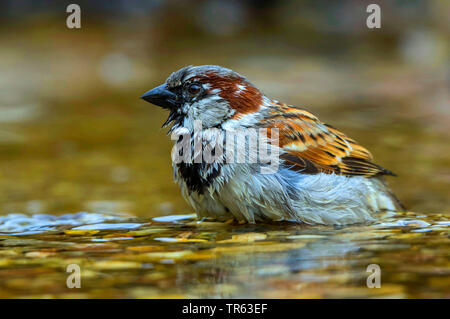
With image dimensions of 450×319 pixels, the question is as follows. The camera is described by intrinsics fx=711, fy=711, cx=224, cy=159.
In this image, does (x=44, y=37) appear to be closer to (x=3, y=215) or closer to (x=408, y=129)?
(x=408, y=129)

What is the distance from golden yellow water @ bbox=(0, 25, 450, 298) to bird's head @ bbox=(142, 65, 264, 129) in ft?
2.43

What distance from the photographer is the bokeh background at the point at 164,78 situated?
22.2 ft

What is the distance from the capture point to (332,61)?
15.2 metres

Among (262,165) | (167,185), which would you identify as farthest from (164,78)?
(262,165)

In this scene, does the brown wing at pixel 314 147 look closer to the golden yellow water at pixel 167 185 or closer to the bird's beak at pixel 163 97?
the golden yellow water at pixel 167 185

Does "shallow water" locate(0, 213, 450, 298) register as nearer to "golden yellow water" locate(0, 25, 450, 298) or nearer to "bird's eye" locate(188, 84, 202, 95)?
"golden yellow water" locate(0, 25, 450, 298)

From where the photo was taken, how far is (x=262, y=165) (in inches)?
180

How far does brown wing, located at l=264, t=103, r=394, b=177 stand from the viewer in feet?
16.2

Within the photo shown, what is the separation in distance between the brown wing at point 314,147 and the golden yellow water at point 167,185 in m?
0.54

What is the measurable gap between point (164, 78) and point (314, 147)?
320 inches
